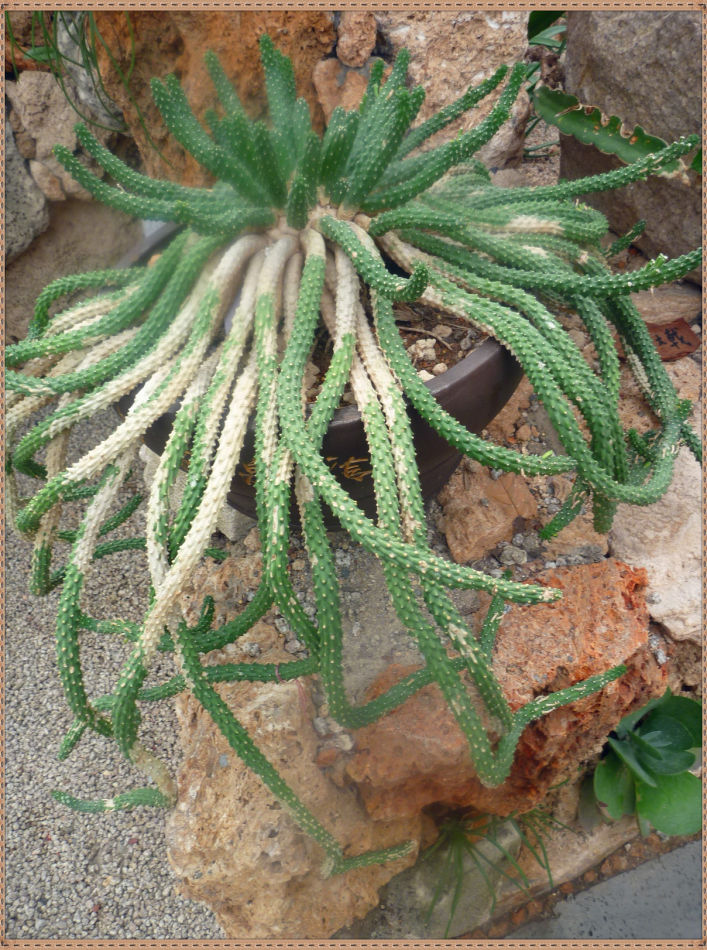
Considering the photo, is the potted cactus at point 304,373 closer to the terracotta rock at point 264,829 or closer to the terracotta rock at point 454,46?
the terracotta rock at point 264,829

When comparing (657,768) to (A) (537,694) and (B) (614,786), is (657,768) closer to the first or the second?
(B) (614,786)

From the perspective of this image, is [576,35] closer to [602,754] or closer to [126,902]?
[602,754]

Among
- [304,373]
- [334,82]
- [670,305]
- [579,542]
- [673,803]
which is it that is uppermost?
[334,82]

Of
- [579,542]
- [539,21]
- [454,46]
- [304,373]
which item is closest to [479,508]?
[579,542]

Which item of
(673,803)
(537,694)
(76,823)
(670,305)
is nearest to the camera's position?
(537,694)

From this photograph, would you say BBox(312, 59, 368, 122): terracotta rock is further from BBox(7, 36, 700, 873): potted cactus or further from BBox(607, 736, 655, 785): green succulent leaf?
BBox(607, 736, 655, 785): green succulent leaf

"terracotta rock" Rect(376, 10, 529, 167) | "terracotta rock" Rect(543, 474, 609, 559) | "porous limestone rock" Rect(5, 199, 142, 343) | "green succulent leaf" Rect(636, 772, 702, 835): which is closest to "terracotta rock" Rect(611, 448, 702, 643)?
"terracotta rock" Rect(543, 474, 609, 559)
